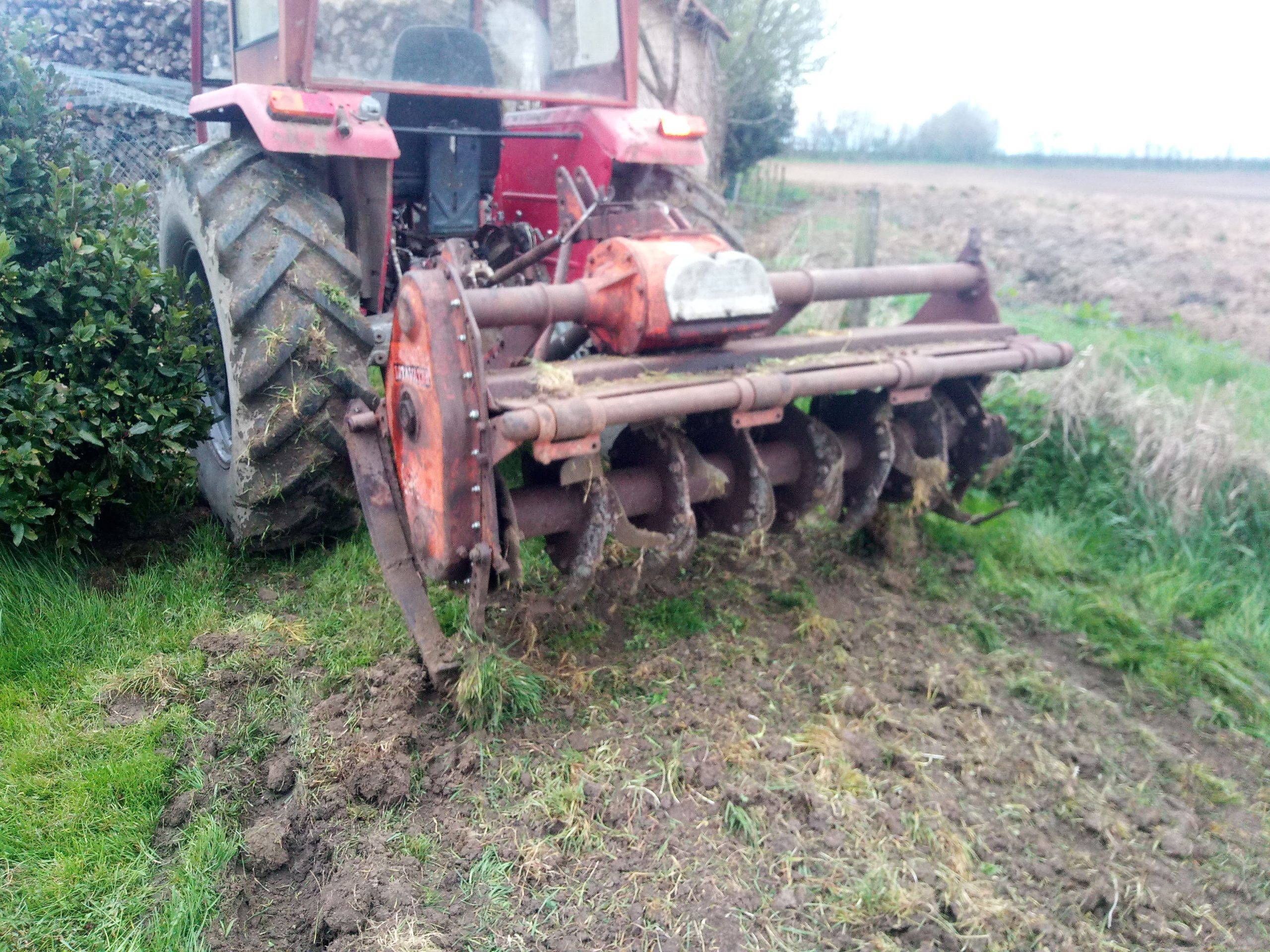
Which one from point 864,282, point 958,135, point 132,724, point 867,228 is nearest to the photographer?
point 132,724

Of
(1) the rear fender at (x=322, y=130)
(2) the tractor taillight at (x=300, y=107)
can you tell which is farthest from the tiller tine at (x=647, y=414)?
(2) the tractor taillight at (x=300, y=107)

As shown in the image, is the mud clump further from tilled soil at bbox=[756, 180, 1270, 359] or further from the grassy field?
tilled soil at bbox=[756, 180, 1270, 359]

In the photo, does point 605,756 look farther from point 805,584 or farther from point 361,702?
point 805,584

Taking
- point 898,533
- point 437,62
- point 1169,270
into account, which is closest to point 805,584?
point 898,533

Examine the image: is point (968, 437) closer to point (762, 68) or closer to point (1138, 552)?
point (1138, 552)

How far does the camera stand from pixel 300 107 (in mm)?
3088

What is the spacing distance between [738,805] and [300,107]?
2.51m

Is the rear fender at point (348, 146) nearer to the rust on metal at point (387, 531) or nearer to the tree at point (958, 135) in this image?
the rust on metal at point (387, 531)

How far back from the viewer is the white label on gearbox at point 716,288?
113 inches

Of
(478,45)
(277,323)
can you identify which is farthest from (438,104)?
(277,323)

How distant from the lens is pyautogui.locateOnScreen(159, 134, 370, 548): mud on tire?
3029 mm

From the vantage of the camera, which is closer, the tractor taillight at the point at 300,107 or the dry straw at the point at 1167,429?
the tractor taillight at the point at 300,107

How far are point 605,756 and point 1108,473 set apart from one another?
9.75 ft

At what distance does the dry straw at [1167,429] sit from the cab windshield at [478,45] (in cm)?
252
